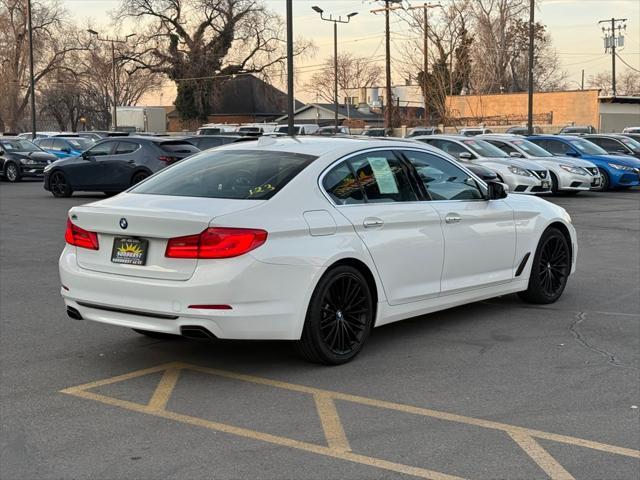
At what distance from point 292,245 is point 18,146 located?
87.9 feet

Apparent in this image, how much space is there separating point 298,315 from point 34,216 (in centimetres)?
1284

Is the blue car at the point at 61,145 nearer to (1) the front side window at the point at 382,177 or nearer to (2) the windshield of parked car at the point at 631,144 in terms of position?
(2) the windshield of parked car at the point at 631,144

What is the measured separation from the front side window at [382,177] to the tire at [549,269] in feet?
6.18

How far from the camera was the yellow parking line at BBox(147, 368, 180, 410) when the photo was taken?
207 inches

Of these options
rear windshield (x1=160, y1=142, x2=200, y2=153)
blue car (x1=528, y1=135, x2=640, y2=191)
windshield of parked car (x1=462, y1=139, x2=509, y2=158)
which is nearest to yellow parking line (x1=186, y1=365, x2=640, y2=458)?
rear windshield (x1=160, y1=142, x2=200, y2=153)

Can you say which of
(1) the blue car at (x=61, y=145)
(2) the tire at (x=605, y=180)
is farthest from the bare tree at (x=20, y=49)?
(2) the tire at (x=605, y=180)

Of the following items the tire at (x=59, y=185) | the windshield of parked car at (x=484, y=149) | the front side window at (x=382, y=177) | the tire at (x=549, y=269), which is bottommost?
the tire at (x=549, y=269)

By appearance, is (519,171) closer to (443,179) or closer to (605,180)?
(605,180)

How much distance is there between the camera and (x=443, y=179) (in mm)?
7242

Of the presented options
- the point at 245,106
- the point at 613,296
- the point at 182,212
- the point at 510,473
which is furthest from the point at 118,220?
the point at 245,106

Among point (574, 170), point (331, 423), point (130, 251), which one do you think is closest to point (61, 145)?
point (574, 170)

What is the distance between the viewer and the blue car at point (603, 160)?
77.8 ft

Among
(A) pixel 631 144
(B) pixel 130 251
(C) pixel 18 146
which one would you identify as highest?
(C) pixel 18 146

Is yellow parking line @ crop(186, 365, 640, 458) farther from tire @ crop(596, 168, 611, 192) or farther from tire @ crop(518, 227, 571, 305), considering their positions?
tire @ crop(596, 168, 611, 192)
